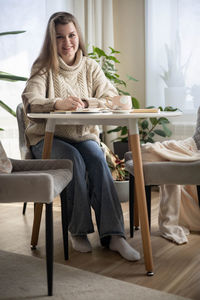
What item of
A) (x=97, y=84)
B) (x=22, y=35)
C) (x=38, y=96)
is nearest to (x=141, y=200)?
(x=38, y=96)

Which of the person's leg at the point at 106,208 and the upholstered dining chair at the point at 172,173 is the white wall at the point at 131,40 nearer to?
the person's leg at the point at 106,208

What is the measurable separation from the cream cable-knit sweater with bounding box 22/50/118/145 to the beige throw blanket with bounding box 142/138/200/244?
1.20 feet

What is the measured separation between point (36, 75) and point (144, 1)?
196cm

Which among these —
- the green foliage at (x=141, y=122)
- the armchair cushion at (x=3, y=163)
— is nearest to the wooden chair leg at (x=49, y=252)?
the armchair cushion at (x=3, y=163)

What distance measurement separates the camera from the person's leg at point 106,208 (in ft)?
6.59

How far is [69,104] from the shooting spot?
1.96 meters

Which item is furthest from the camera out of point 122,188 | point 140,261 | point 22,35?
point 22,35

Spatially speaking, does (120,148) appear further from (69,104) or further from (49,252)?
(49,252)

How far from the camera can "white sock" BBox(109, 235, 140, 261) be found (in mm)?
1940

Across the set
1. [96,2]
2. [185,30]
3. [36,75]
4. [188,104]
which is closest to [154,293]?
[36,75]

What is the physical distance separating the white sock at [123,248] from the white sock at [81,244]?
0.38 ft

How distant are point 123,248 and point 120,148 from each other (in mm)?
1672

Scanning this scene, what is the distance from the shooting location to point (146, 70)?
375cm

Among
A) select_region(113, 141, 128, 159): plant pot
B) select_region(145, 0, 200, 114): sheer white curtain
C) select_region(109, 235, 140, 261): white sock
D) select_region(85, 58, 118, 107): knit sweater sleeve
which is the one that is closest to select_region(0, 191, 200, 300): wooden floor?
select_region(109, 235, 140, 261): white sock
